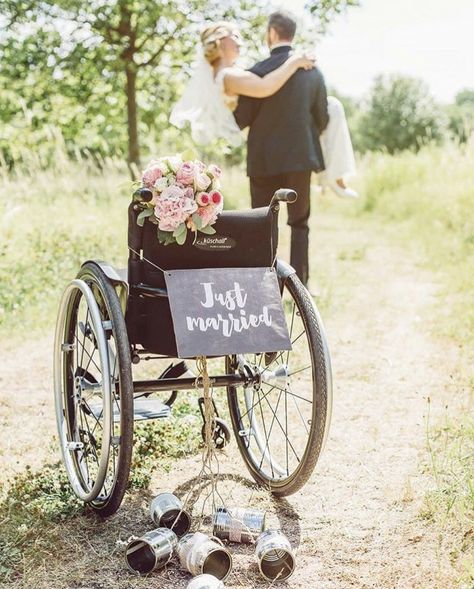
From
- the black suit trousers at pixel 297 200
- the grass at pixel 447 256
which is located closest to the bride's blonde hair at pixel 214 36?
the black suit trousers at pixel 297 200

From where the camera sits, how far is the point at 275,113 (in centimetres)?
564

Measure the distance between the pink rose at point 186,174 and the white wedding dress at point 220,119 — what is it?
2.70 m

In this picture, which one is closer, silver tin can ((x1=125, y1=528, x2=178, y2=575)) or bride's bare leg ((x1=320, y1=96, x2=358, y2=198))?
silver tin can ((x1=125, y1=528, x2=178, y2=575))

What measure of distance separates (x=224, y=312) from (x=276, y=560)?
0.80m

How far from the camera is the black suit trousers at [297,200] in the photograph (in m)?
5.71

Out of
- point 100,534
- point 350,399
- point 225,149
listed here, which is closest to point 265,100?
point 350,399

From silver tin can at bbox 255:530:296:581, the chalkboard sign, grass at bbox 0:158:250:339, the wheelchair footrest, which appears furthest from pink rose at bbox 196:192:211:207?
grass at bbox 0:158:250:339

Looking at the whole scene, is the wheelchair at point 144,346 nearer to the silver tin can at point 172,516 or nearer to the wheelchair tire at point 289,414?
the wheelchair tire at point 289,414

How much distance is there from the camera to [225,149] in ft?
38.3

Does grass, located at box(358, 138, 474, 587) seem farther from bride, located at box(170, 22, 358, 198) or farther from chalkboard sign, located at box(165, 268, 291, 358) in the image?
bride, located at box(170, 22, 358, 198)

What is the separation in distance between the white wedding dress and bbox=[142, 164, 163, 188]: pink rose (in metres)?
2.70

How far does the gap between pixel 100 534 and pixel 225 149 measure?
9.24 m

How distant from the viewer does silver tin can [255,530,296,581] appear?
8.43 feet

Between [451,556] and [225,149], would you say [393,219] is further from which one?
[451,556]
